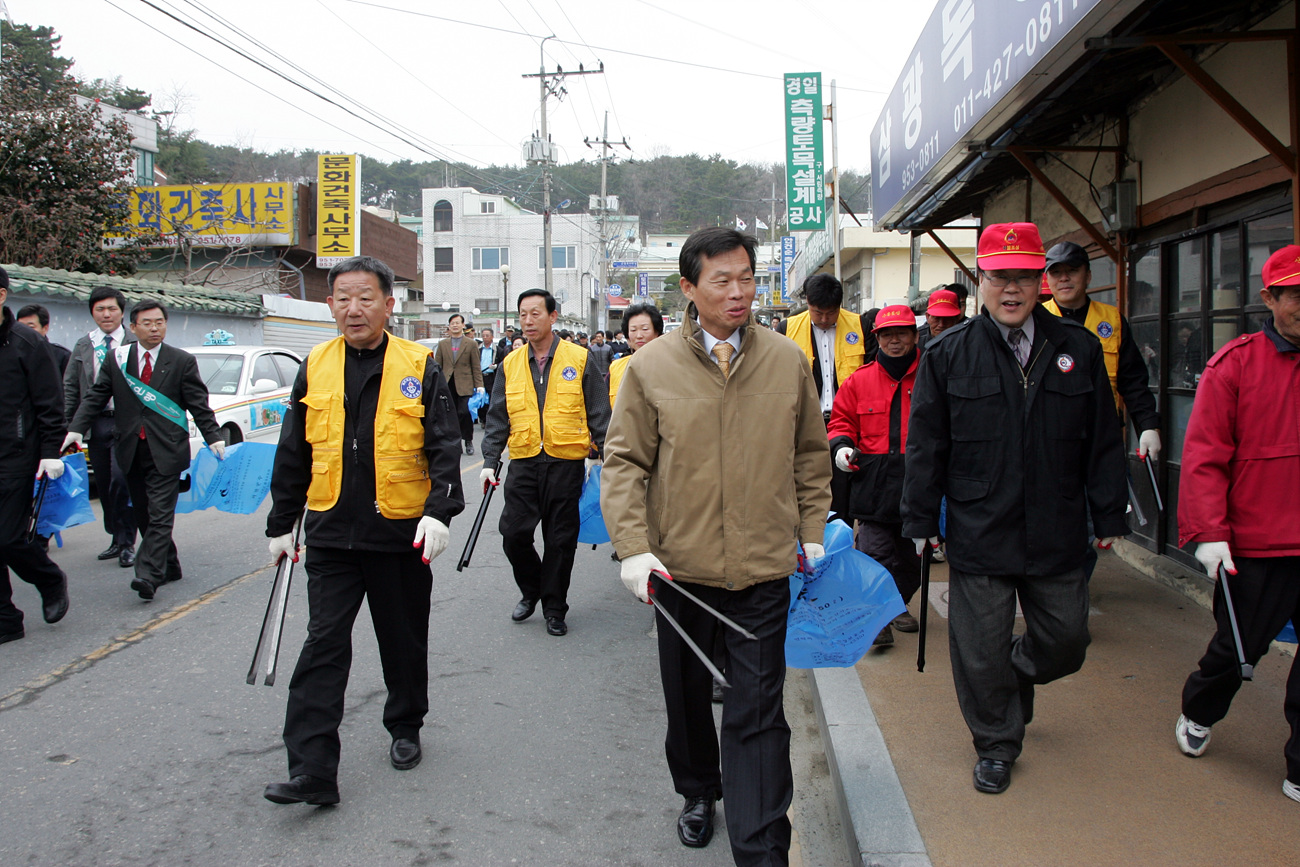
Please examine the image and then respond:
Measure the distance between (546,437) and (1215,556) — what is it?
3494 millimetres

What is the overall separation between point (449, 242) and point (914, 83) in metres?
43.3

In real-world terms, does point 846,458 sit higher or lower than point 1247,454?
lower

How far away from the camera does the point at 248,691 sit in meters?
4.43

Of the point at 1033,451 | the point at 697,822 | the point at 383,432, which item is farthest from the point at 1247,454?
the point at 383,432

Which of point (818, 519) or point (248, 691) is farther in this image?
point (248, 691)

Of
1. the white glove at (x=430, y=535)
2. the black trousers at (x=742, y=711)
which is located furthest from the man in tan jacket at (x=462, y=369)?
the black trousers at (x=742, y=711)

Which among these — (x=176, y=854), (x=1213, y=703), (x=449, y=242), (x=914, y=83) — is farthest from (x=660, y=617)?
(x=449, y=242)

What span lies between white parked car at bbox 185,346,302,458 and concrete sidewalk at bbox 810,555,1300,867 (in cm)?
819

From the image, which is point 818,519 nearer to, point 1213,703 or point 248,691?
point 1213,703

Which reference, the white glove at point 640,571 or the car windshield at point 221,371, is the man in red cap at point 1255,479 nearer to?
the white glove at point 640,571

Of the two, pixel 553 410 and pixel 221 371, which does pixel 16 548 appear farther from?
pixel 221 371

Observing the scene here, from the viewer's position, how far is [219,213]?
2341cm

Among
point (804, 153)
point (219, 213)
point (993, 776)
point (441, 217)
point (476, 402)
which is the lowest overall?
point (993, 776)

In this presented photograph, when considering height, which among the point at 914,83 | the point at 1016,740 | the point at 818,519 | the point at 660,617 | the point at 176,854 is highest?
the point at 914,83
